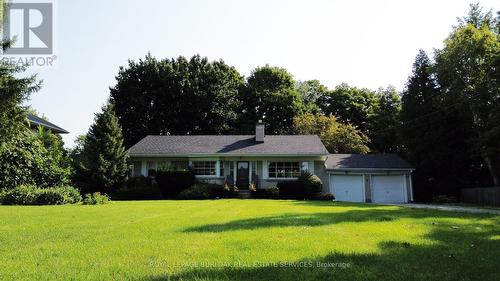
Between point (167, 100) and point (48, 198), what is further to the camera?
point (167, 100)

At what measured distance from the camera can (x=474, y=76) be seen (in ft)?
99.9

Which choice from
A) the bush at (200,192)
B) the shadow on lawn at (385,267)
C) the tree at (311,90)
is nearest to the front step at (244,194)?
the bush at (200,192)

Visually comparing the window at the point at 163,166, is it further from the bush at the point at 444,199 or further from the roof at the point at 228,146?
the bush at the point at 444,199

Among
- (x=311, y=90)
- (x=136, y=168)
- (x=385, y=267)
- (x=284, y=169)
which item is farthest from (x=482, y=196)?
(x=311, y=90)

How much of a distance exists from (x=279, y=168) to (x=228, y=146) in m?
4.25

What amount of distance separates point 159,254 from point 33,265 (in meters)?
1.51

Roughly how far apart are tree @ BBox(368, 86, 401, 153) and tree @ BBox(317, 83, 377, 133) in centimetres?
105

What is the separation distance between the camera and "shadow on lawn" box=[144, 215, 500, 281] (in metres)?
4.50

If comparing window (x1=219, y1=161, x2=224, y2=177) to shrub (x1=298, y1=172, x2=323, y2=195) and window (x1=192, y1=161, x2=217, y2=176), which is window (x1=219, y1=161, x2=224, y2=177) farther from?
shrub (x1=298, y1=172, x2=323, y2=195)

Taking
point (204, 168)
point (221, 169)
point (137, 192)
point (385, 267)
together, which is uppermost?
point (204, 168)

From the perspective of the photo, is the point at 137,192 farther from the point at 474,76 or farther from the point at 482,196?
the point at 474,76

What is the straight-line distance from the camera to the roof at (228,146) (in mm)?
30219

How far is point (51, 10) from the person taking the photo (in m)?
17.7

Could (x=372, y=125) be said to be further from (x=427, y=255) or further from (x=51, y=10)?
(x=427, y=255)
